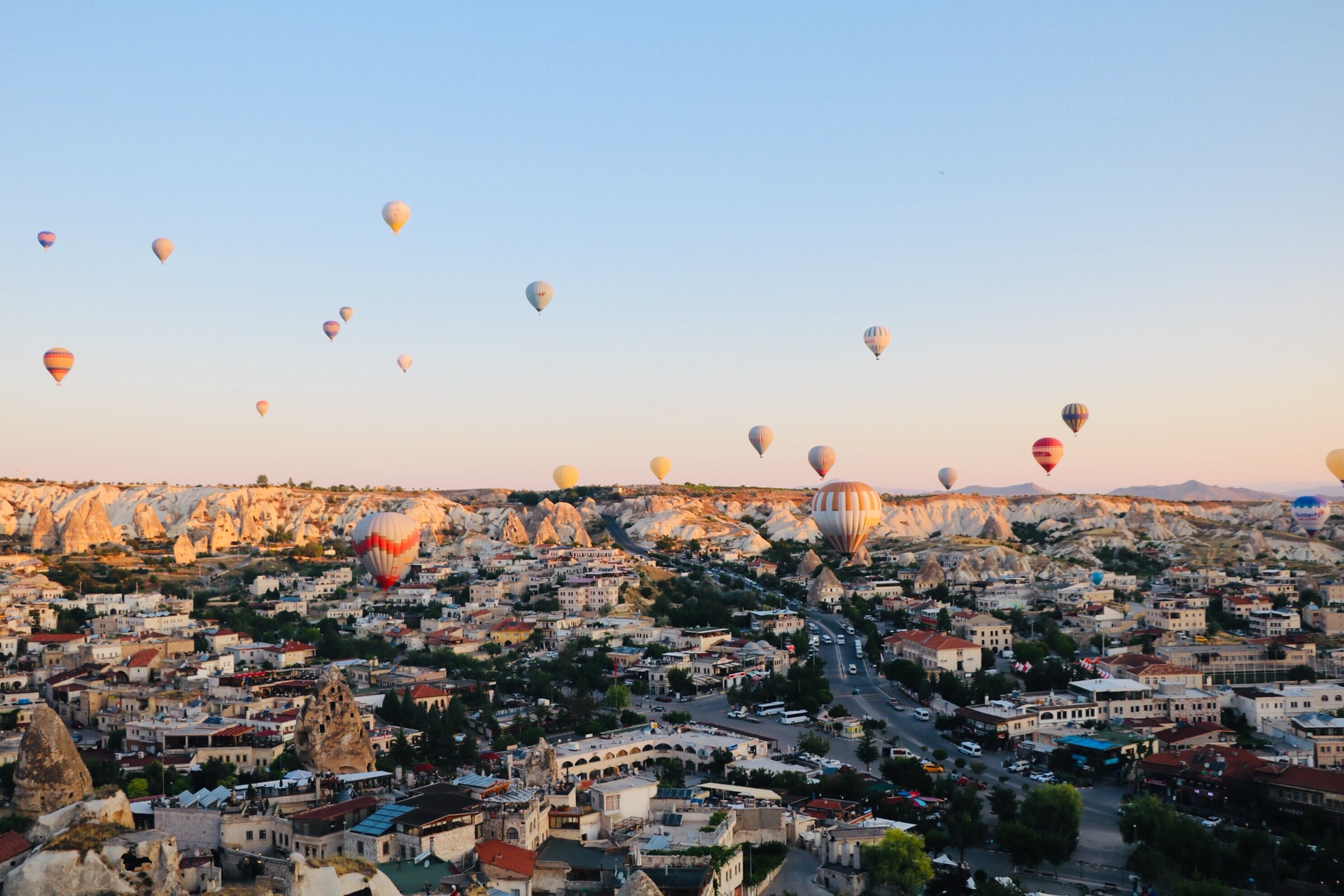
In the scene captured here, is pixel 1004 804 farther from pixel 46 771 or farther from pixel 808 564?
pixel 808 564

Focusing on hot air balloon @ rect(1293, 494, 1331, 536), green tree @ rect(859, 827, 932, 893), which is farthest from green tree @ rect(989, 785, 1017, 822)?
hot air balloon @ rect(1293, 494, 1331, 536)

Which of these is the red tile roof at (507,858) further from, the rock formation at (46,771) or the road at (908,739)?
the road at (908,739)

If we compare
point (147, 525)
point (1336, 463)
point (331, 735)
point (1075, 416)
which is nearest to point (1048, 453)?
point (1075, 416)

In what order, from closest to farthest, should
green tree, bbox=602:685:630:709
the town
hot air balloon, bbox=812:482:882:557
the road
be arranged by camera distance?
the town, the road, green tree, bbox=602:685:630:709, hot air balloon, bbox=812:482:882:557

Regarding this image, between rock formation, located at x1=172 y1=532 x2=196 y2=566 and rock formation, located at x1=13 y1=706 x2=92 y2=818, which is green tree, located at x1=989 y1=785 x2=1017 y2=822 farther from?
rock formation, located at x1=172 y1=532 x2=196 y2=566

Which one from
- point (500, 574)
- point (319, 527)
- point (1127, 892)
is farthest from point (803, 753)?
point (319, 527)

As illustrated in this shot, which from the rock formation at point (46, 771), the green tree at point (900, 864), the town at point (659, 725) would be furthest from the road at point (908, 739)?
the rock formation at point (46, 771)
